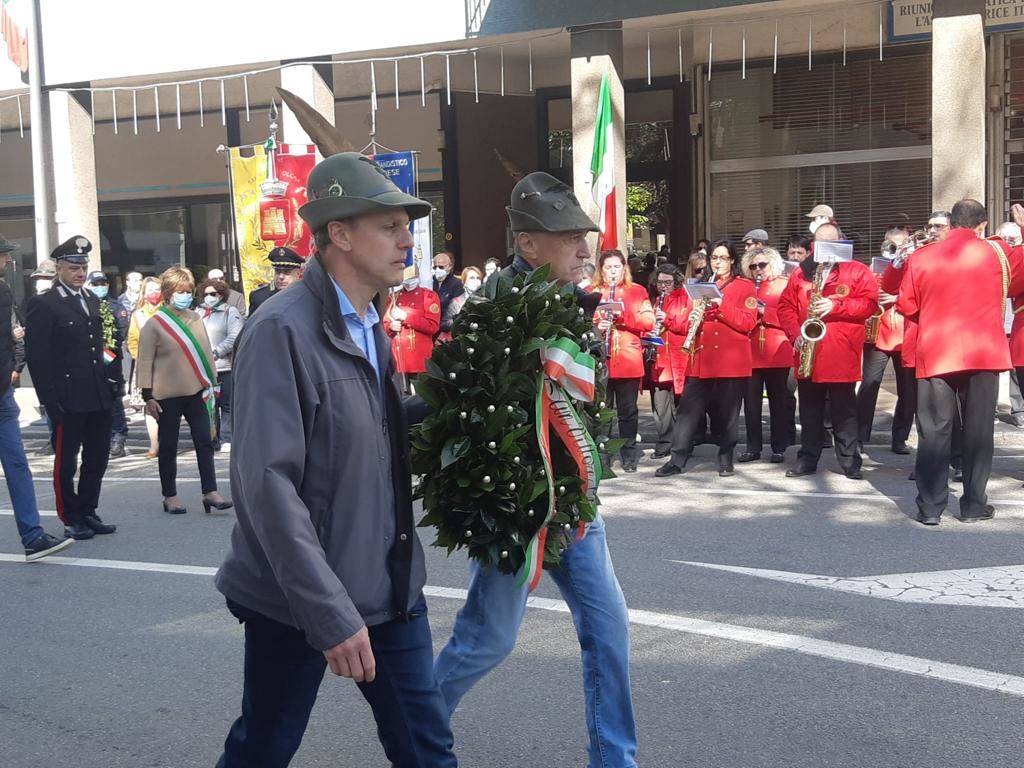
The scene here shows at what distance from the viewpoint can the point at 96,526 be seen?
8.41 metres

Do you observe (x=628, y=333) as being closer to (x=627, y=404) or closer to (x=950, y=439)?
(x=627, y=404)

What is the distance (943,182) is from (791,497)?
21.2 feet

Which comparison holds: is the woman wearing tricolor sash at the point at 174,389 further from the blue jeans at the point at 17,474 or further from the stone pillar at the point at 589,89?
the stone pillar at the point at 589,89

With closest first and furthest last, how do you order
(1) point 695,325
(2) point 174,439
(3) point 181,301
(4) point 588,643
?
(4) point 588,643, (2) point 174,439, (3) point 181,301, (1) point 695,325

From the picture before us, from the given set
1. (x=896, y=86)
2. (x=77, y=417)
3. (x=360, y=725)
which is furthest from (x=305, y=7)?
(x=360, y=725)

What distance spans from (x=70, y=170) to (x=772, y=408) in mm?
12574

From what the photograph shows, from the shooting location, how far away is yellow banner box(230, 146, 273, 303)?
14516 millimetres

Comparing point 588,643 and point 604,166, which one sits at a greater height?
point 604,166

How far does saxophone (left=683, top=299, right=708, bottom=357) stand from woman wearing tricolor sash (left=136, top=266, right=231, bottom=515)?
3.91m

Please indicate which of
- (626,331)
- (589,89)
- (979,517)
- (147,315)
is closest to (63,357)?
(147,315)

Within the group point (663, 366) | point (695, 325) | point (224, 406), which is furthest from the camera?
point (224, 406)

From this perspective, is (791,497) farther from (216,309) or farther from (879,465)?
(216,309)

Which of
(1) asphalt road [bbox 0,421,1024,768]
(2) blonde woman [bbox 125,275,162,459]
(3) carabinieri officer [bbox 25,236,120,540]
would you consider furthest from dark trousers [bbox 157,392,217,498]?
(2) blonde woman [bbox 125,275,162,459]

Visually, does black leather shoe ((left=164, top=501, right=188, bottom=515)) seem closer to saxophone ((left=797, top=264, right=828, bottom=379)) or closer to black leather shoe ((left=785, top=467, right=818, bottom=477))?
black leather shoe ((left=785, top=467, right=818, bottom=477))
